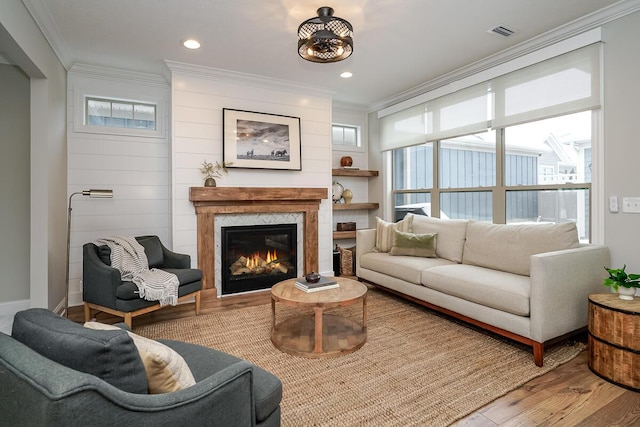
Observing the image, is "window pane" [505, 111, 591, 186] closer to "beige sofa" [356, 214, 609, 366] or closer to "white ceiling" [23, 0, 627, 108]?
"beige sofa" [356, 214, 609, 366]

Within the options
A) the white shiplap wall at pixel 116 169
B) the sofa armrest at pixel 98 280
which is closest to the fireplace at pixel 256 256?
the white shiplap wall at pixel 116 169

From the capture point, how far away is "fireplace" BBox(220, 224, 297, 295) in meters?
4.25

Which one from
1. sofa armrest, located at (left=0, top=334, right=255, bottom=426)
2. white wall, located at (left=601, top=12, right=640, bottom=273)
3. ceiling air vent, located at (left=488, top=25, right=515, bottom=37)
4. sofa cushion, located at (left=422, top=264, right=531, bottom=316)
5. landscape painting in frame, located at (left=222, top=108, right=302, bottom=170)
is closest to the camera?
sofa armrest, located at (left=0, top=334, right=255, bottom=426)

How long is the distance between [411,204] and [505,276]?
245 centimetres

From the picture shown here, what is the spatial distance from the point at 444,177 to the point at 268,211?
8.05 ft

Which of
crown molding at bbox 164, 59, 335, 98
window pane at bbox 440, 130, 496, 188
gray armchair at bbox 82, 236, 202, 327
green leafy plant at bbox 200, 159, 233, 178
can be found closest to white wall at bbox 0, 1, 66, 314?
gray armchair at bbox 82, 236, 202, 327

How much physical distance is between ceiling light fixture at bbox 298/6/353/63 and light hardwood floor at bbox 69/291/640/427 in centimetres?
264

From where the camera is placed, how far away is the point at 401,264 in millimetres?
3672

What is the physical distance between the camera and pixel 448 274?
3133 mm

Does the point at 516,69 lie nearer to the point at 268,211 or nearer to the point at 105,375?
the point at 268,211

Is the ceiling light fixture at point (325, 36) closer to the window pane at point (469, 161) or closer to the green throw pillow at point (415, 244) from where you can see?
the green throw pillow at point (415, 244)

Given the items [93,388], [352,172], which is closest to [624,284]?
[93,388]

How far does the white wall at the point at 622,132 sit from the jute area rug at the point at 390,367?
0.98m

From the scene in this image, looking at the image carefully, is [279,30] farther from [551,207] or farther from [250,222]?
[551,207]
